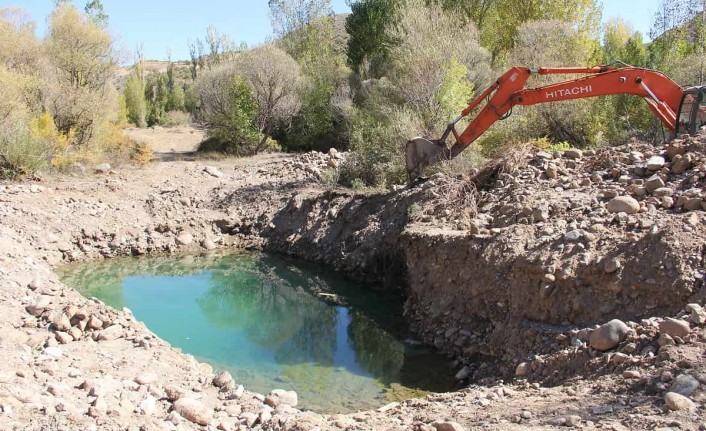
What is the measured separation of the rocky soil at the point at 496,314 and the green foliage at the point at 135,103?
1043 inches

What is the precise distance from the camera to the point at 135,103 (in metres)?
39.4

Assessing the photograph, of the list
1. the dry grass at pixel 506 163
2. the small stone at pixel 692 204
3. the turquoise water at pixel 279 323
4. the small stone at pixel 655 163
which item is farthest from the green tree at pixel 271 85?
the small stone at pixel 692 204

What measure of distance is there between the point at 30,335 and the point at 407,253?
563 centimetres

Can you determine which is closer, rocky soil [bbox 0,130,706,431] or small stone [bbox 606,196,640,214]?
rocky soil [bbox 0,130,706,431]

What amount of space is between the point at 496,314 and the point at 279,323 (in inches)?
164

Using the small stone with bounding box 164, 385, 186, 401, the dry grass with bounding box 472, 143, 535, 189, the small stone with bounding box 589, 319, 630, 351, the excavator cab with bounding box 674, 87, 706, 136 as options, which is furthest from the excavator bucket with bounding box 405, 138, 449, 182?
the small stone with bounding box 164, 385, 186, 401

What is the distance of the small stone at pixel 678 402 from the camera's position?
4.80m

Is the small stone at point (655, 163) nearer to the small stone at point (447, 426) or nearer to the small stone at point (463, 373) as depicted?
the small stone at point (463, 373)

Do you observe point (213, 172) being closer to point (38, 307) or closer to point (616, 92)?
point (38, 307)

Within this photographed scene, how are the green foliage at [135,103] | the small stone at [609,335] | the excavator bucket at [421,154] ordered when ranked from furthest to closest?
the green foliage at [135,103] < the excavator bucket at [421,154] < the small stone at [609,335]

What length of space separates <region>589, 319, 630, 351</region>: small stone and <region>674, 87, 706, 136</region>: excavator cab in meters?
4.89

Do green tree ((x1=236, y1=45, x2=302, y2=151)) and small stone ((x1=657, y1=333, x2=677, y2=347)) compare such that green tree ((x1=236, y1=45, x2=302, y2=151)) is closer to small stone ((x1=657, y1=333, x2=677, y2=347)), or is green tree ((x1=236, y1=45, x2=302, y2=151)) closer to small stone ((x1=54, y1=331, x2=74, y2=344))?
small stone ((x1=54, y1=331, x2=74, y2=344))

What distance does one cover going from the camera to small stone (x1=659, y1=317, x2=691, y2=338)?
6.04m

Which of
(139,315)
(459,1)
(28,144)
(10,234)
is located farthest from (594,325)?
(459,1)
